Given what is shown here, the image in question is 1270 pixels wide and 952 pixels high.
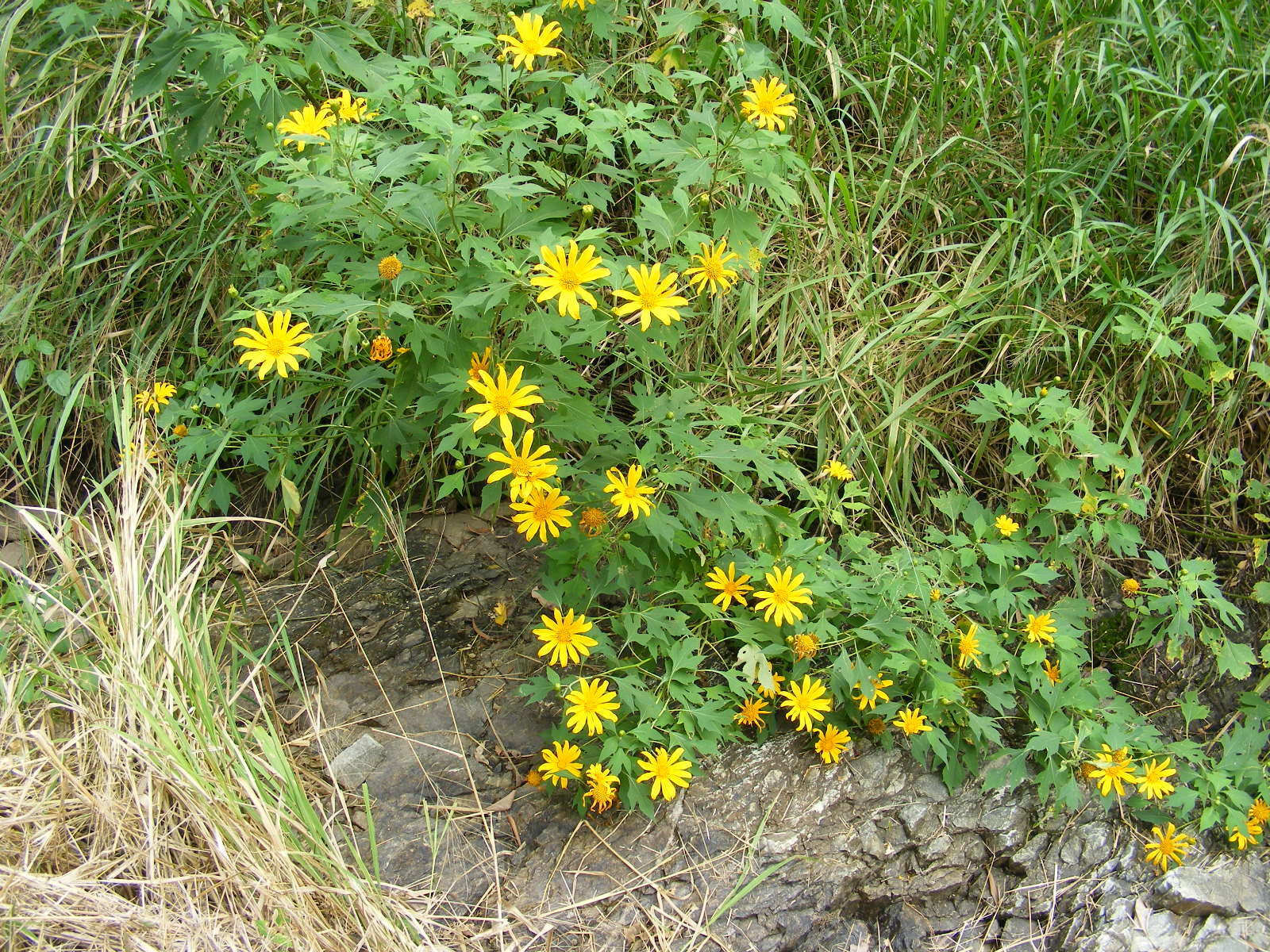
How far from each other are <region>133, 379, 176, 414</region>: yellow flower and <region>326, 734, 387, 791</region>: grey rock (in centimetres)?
91

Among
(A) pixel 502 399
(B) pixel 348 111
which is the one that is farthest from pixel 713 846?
(B) pixel 348 111

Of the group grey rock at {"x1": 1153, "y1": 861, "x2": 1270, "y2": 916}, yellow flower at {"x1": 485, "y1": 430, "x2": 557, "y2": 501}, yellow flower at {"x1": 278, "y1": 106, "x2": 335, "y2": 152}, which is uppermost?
yellow flower at {"x1": 278, "y1": 106, "x2": 335, "y2": 152}

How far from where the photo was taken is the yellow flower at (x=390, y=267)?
1856 millimetres

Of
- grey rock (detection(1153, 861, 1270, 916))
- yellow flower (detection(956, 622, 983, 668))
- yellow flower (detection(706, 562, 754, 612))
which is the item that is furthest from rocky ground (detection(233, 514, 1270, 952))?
yellow flower (detection(706, 562, 754, 612))

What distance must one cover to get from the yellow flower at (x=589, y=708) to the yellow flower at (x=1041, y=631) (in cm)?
94

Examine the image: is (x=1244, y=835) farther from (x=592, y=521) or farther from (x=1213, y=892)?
(x=592, y=521)

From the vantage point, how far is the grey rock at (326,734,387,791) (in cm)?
223

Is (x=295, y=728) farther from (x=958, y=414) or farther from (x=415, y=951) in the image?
(x=958, y=414)

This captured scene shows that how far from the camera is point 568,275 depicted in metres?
1.76

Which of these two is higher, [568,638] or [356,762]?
[568,638]

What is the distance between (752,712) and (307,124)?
1446 millimetres

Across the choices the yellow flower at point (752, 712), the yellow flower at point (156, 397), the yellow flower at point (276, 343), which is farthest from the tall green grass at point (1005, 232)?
the yellow flower at point (156, 397)

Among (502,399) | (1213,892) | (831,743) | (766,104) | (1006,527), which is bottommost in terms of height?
(1213,892)

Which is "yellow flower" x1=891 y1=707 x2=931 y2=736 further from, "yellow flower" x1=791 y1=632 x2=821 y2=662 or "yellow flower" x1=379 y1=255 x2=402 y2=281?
"yellow flower" x1=379 y1=255 x2=402 y2=281
